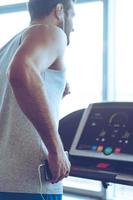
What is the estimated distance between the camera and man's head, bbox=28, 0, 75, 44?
1272mm

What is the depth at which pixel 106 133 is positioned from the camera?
142 centimetres

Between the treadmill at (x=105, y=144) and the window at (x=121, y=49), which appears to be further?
the window at (x=121, y=49)

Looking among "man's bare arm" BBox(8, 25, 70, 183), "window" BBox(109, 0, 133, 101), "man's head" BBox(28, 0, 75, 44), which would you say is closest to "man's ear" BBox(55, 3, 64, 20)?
"man's head" BBox(28, 0, 75, 44)

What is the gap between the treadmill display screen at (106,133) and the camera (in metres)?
1.34

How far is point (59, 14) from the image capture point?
1.30 meters

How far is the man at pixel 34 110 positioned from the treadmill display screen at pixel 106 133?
244 mm

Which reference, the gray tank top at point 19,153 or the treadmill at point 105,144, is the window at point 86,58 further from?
the gray tank top at point 19,153

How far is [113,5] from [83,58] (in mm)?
477

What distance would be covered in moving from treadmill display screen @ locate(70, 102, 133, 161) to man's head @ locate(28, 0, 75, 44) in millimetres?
407

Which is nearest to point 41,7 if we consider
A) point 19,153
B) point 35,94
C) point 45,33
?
point 45,33

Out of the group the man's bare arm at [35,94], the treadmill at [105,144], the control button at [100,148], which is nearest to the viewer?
the man's bare arm at [35,94]

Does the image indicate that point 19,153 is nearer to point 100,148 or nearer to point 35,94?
point 35,94

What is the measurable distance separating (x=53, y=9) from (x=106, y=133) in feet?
1.71

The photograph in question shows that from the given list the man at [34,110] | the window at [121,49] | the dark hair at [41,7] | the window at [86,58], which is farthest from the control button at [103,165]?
the window at [86,58]
